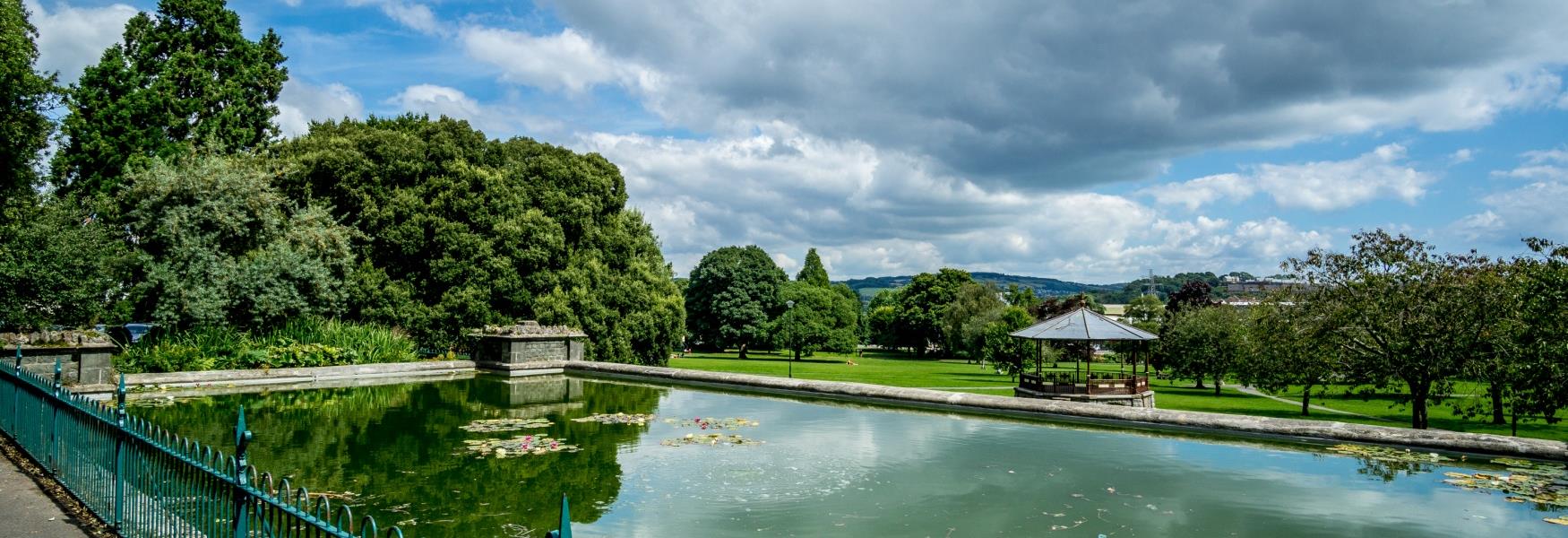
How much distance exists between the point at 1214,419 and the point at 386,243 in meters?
23.0

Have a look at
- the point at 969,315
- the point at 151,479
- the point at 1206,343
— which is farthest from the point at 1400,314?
the point at 969,315

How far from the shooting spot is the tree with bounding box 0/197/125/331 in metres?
17.7

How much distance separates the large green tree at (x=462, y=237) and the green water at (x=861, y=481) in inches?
437

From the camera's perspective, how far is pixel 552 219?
90.8ft

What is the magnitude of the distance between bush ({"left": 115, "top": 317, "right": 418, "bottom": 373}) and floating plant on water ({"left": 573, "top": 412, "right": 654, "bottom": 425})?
32.8 ft

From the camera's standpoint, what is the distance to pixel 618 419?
539 inches

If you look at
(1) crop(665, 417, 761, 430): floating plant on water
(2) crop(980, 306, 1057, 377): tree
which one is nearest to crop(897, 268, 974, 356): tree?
(2) crop(980, 306, 1057, 377): tree

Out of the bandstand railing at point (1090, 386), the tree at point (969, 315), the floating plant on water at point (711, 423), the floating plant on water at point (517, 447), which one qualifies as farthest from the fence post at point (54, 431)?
the tree at point (969, 315)

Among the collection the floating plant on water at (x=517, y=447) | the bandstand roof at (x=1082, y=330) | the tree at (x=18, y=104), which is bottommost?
the floating plant on water at (x=517, y=447)

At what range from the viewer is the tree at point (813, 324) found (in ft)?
176

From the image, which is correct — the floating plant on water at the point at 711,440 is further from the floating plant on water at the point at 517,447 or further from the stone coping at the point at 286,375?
the stone coping at the point at 286,375

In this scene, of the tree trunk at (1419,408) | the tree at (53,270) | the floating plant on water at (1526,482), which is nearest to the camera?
the floating plant on water at (1526,482)

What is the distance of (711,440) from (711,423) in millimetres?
1727

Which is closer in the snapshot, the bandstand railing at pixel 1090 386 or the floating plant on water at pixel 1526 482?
the floating plant on water at pixel 1526 482
